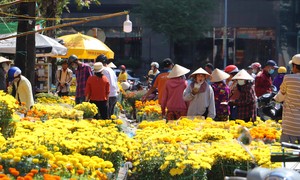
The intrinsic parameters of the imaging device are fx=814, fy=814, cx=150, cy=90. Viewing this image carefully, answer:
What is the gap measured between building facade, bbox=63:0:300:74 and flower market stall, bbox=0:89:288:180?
4908 cm

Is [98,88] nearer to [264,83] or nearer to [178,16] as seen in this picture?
[264,83]

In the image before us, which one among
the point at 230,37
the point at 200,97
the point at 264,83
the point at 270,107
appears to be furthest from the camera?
the point at 230,37

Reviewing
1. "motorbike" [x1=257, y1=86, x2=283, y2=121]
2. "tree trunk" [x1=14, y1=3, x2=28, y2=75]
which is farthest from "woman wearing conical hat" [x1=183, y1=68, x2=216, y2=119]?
"tree trunk" [x1=14, y1=3, x2=28, y2=75]

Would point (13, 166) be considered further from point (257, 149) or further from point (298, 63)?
point (298, 63)

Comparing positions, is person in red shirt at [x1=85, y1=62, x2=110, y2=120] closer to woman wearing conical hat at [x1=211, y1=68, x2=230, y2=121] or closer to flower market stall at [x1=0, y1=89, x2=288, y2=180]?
woman wearing conical hat at [x1=211, y1=68, x2=230, y2=121]

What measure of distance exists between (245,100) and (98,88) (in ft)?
10.7

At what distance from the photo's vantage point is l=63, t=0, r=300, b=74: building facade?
60719mm

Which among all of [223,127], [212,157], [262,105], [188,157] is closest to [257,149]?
[212,157]

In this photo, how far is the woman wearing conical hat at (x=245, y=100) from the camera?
14.4 metres

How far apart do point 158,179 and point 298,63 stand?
2.44 metres

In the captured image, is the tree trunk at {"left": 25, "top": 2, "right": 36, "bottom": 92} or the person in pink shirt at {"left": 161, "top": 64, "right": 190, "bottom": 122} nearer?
the person in pink shirt at {"left": 161, "top": 64, "right": 190, "bottom": 122}

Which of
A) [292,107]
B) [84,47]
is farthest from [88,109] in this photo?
[84,47]

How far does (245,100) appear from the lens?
1438 centimetres

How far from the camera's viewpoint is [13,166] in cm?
748
